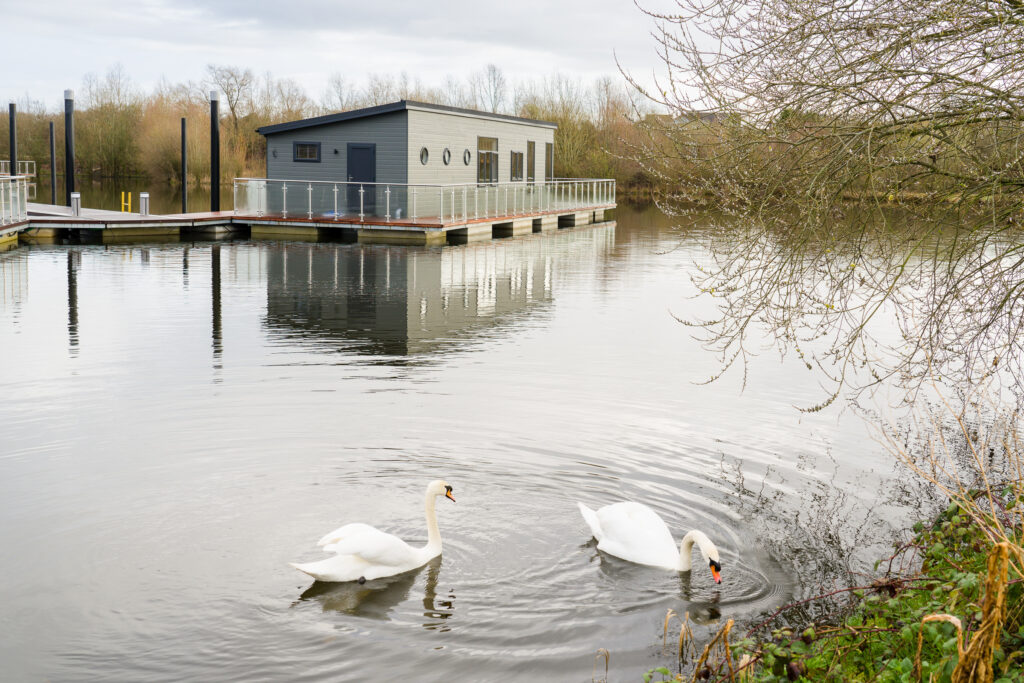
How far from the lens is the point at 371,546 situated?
260 inches

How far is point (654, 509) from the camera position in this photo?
26.3ft

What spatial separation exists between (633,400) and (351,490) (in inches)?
160

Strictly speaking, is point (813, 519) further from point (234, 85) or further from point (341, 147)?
point (234, 85)

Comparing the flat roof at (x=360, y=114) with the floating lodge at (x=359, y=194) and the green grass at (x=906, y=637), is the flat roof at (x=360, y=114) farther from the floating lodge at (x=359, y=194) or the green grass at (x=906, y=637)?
the green grass at (x=906, y=637)

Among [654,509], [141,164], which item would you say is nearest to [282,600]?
[654,509]

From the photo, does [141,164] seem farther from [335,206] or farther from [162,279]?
[162,279]

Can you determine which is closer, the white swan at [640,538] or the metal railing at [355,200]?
the white swan at [640,538]

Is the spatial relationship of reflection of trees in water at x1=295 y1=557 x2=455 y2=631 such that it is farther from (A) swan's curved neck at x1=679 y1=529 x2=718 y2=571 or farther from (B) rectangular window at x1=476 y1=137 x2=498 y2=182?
(B) rectangular window at x1=476 y1=137 x2=498 y2=182

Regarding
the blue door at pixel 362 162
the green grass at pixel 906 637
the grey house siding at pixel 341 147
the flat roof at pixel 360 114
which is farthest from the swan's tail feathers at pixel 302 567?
the blue door at pixel 362 162

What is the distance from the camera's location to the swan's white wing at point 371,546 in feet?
21.6

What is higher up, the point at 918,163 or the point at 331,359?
the point at 918,163

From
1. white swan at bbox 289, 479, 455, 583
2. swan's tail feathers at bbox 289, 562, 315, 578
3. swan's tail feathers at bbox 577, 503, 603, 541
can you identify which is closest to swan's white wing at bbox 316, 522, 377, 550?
white swan at bbox 289, 479, 455, 583

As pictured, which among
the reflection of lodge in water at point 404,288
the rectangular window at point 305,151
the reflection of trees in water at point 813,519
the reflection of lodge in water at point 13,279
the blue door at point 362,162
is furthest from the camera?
the rectangular window at point 305,151

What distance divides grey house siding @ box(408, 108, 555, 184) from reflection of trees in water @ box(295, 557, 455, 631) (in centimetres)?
2689
